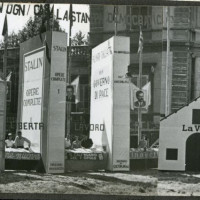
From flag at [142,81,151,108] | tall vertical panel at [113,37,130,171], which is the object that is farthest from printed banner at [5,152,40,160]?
flag at [142,81,151,108]

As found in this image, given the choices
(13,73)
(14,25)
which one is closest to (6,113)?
(13,73)

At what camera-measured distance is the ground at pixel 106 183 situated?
25.4 feet

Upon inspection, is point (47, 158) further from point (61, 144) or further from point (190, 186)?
point (190, 186)

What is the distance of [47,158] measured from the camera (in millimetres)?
7844

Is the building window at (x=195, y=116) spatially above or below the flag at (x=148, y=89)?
below

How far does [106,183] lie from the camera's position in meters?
7.84

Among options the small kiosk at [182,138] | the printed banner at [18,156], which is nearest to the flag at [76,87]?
the printed banner at [18,156]

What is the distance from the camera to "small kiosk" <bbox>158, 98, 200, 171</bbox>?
7984mm

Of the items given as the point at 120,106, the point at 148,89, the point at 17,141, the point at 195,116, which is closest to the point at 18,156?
the point at 17,141

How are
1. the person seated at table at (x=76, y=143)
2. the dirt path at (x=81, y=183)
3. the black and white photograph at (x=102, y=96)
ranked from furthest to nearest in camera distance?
the person seated at table at (x=76, y=143)
the black and white photograph at (x=102, y=96)
the dirt path at (x=81, y=183)

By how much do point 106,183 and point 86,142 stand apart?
1.99ft

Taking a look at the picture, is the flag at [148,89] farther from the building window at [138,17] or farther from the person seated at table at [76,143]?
the person seated at table at [76,143]

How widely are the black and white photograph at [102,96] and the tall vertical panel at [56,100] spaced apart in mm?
13

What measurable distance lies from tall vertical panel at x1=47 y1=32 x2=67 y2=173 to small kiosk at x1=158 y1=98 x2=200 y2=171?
1.35 meters
